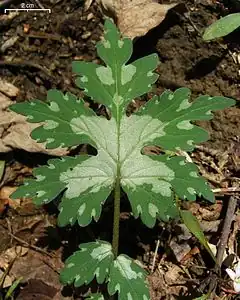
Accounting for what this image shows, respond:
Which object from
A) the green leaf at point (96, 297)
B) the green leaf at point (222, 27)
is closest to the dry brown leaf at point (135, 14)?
the green leaf at point (222, 27)

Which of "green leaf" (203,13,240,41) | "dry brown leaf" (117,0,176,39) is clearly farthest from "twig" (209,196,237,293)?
"dry brown leaf" (117,0,176,39)

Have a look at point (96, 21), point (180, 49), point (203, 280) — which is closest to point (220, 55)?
point (180, 49)

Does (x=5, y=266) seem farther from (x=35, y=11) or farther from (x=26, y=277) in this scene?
(x=35, y=11)

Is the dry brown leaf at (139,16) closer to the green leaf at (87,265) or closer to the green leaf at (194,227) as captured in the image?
the green leaf at (194,227)

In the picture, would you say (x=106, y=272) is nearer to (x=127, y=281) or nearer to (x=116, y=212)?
(x=127, y=281)

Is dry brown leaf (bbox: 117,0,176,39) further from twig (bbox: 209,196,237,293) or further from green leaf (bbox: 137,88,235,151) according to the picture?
twig (bbox: 209,196,237,293)
